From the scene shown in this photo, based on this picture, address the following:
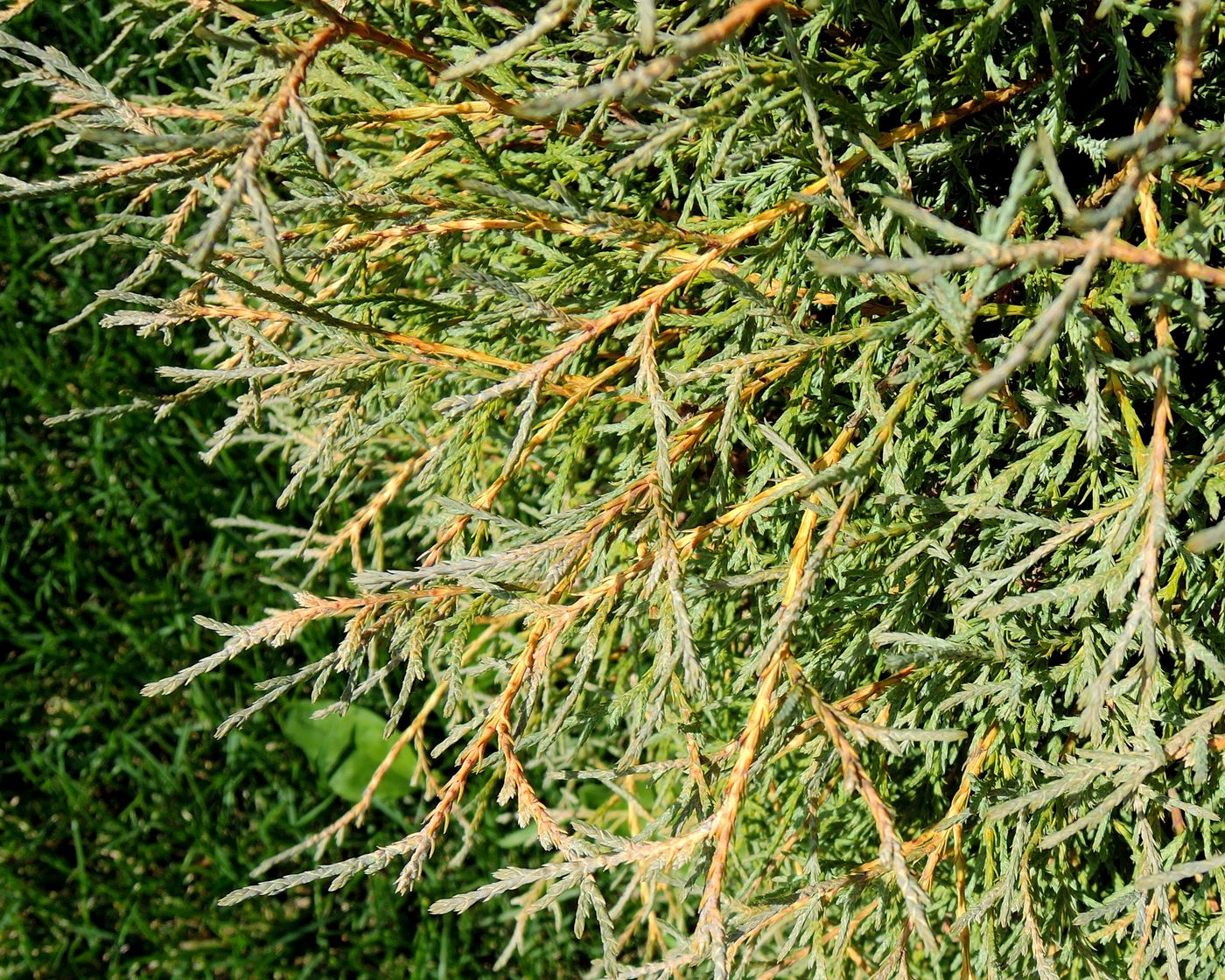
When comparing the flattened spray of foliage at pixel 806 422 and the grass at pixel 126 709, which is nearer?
the flattened spray of foliage at pixel 806 422

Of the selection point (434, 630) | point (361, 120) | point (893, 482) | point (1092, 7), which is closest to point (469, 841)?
point (434, 630)

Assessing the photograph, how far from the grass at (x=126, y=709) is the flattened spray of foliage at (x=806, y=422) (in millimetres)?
1544

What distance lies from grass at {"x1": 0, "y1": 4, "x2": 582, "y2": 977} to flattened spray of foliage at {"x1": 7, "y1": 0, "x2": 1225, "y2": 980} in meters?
1.54

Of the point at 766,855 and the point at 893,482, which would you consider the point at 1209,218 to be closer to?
the point at 893,482

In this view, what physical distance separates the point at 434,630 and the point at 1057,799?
55.3 inches

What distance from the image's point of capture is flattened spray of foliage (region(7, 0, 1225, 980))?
5.55 feet

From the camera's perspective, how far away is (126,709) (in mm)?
3934

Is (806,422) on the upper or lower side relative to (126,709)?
upper

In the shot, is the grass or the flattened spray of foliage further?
the grass

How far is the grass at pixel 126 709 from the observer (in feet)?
12.0

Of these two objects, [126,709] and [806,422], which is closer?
[806,422]

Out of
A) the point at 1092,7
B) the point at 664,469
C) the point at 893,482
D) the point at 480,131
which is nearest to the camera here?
the point at 664,469

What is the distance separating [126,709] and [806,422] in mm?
3172

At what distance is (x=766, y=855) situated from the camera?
2.39 meters
